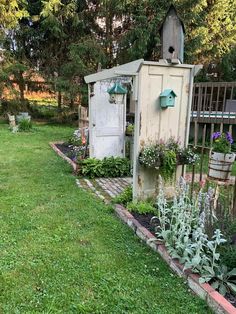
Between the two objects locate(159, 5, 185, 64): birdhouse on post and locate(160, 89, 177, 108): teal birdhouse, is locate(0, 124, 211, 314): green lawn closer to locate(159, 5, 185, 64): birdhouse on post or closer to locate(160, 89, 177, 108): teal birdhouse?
locate(160, 89, 177, 108): teal birdhouse

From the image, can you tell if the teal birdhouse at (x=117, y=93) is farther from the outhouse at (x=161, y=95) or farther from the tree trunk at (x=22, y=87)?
the tree trunk at (x=22, y=87)

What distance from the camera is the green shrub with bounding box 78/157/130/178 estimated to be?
5438mm

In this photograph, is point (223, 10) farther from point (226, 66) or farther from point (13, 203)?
point (13, 203)

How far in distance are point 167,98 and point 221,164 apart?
3.37ft

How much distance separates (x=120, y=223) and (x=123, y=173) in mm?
2200

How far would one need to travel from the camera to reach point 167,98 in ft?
12.0

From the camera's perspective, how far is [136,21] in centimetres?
1120

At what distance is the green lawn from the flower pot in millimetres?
1321

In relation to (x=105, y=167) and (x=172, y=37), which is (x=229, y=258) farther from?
(x=105, y=167)

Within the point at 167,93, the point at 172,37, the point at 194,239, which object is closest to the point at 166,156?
the point at 167,93

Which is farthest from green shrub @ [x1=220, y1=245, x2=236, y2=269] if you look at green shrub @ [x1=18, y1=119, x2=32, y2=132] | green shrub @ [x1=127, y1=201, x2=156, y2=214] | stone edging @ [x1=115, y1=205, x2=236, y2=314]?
green shrub @ [x1=18, y1=119, x2=32, y2=132]

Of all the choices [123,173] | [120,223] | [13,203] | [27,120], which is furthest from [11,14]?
[120,223]

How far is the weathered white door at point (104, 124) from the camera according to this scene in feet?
18.6

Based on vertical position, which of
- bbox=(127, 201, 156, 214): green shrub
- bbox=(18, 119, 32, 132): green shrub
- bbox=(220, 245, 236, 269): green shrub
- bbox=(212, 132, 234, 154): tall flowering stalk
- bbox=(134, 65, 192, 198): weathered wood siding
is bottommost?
bbox=(127, 201, 156, 214): green shrub
